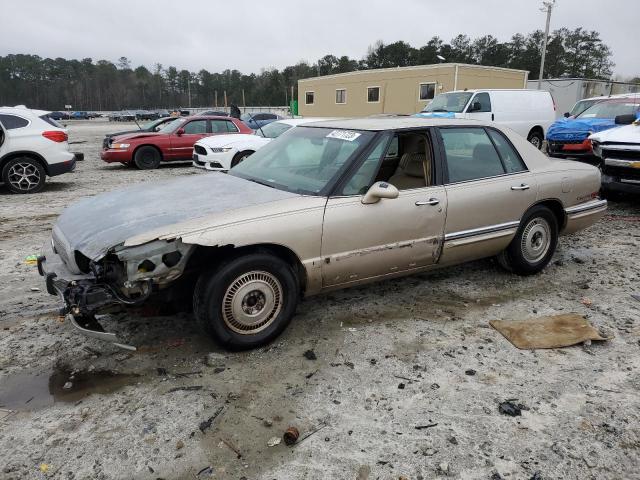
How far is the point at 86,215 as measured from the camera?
11.5ft

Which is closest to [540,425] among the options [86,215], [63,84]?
[86,215]

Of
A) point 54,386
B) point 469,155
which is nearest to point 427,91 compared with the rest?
point 469,155

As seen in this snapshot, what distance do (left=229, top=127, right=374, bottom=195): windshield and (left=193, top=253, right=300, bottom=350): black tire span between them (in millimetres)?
699

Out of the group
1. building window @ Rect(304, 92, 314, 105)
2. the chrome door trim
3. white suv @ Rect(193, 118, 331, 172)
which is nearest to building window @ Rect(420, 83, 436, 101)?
building window @ Rect(304, 92, 314, 105)

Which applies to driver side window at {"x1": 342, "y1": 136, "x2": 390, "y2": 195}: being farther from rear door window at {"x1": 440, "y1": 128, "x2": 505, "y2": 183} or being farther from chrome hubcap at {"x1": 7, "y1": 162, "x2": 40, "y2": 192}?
chrome hubcap at {"x1": 7, "y1": 162, "x2": 40, "y2": 192}

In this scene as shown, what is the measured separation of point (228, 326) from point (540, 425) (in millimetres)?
1976

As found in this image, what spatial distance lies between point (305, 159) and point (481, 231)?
170 cm

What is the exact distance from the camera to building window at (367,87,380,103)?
A: 32.1 meters

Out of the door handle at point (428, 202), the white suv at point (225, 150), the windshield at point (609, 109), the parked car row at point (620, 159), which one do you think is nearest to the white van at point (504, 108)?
the windshield at point (609, 109)

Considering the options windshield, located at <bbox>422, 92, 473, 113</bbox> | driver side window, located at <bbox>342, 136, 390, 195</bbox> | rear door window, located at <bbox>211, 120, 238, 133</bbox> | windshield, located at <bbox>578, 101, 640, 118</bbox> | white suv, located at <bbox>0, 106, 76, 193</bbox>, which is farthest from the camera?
windshield, located at <bbox>422, 92, 473, 113</bbox>

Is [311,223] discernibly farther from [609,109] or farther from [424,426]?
[609,109]

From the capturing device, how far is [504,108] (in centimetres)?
1453

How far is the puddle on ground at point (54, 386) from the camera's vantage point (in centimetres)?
280

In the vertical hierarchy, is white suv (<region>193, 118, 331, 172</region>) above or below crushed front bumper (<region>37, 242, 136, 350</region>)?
above
